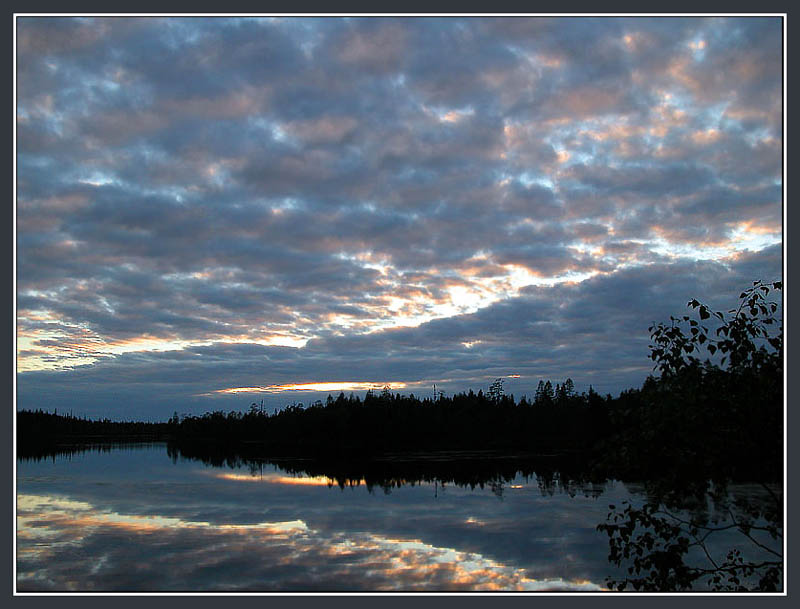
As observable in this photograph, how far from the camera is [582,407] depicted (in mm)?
80625

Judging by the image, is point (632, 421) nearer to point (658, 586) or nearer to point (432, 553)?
point (658, 586)

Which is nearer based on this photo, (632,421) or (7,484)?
(7,484)

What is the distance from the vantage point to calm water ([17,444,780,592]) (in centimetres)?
1381

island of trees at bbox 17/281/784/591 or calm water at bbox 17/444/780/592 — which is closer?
island of trees at bbox 17/281/784/591

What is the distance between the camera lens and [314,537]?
1861 centimetres

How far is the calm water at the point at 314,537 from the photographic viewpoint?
1381 cm

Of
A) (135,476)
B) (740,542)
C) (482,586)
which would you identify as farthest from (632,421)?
(135,476)

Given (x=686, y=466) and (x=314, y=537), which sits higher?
(x=686, y=466)

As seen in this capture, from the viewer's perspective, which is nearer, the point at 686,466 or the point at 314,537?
the point at 686,466

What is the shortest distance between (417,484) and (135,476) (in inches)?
677

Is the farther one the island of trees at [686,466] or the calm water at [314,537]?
the calm water at [314,537]

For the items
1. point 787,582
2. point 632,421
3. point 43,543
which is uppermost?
point 632,421

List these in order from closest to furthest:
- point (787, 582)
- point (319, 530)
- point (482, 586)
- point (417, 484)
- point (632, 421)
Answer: point (787, 582)
point (632, 421)
point (482, 586)
point (319, 530)
point (417, 484)

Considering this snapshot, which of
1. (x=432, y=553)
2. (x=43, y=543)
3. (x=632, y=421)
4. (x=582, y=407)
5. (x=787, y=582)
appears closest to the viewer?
(x=787, y=582)
